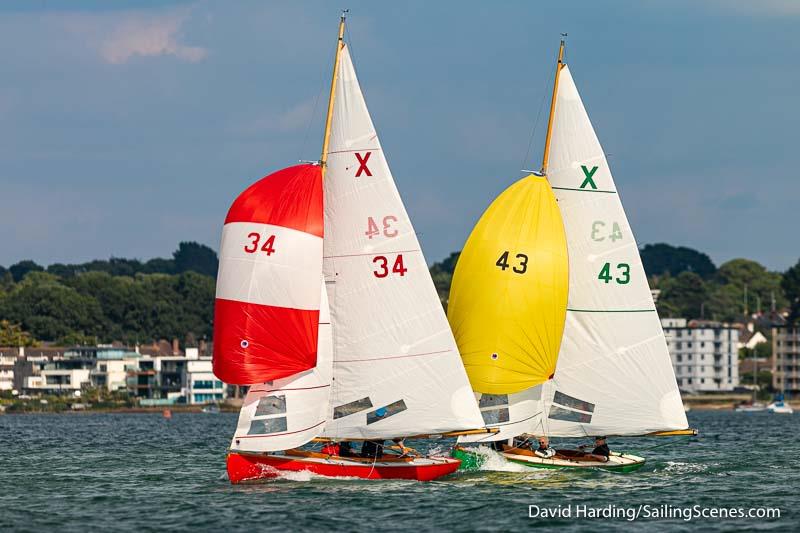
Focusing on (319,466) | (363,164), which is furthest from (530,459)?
(363,164)

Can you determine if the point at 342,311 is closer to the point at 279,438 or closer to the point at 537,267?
the point at 279,438

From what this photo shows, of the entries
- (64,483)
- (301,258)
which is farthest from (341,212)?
(64,483)

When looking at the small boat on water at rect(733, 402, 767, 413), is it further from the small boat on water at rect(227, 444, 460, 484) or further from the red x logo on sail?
the red x logo on sail

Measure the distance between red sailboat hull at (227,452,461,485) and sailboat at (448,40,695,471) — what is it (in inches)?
172

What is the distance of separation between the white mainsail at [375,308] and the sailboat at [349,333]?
3 centimetres

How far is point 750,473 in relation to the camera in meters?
54.7

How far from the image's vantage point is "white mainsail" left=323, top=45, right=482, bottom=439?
43719 millimetres

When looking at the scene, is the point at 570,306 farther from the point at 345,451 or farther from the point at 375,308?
the point at 345,451

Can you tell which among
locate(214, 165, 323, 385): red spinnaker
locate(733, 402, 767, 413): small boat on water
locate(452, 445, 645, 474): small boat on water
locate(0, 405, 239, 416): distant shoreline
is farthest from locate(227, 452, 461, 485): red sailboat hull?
locate(0, 405, 239, 416): distant shoreline

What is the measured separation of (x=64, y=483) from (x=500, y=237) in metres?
17.1

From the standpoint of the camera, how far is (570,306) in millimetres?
49844

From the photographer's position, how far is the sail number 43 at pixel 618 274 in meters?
49.7

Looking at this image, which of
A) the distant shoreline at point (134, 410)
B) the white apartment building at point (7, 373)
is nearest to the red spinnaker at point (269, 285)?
the distant shoreline at point (134, 410)

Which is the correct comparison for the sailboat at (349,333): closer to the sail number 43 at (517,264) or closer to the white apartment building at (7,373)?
the sail number 43 at (517,264)
